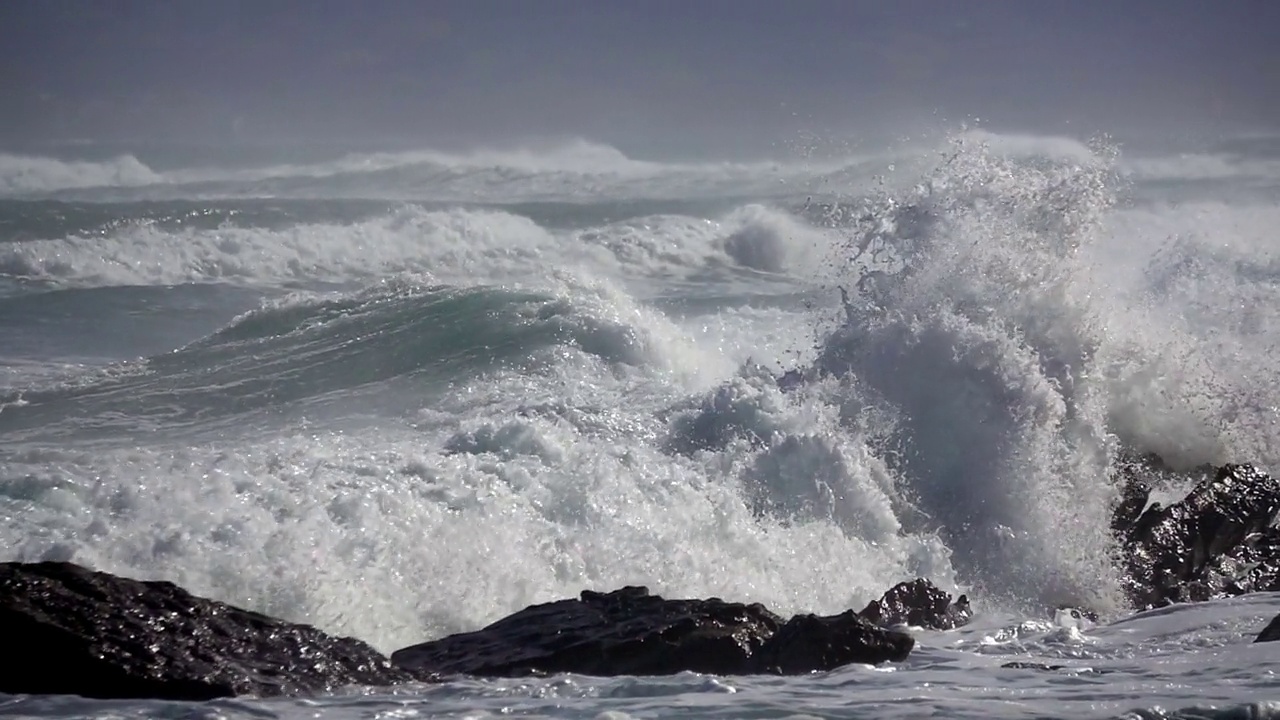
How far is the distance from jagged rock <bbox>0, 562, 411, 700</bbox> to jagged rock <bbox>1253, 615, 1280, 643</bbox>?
358 cm

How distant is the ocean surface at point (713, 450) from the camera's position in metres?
5.39

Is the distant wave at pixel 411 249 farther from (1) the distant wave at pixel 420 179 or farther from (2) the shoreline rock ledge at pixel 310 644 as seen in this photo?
(2) the shoreline rock ledge at pixel 310 644

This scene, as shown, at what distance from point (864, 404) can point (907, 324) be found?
30.7 inches

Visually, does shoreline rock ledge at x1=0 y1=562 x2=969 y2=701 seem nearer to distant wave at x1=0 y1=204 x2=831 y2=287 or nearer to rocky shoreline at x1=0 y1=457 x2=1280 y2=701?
rocky shoreline at x1=0 y1=457 x2=1280 y2=701

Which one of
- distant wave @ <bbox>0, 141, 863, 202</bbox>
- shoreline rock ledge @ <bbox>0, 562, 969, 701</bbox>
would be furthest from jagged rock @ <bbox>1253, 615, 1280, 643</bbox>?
distant wave @ <bbox>0, 141, 863, 202</bbox>

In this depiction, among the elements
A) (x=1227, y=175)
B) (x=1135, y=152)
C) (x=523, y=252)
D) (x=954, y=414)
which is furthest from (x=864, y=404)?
(x=1135, y=152)

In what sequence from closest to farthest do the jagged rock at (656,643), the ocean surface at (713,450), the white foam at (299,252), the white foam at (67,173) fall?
1. the jagged rock at (656,643)
2. the ocean surface at (713,450)
3. the white foam at (299,252)
4. the white foam at (67,173)

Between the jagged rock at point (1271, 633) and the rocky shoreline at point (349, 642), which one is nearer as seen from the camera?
the rocky shoreline at point (349, 642)

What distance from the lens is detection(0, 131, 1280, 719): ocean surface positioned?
17.7ft

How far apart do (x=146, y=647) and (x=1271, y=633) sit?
454 cm

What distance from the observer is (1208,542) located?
7.54m

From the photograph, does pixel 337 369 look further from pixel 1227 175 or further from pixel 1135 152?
pixel 1135 152

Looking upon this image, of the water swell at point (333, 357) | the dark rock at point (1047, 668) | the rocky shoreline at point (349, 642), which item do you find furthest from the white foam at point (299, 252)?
the dark rock at point (1047, 668)

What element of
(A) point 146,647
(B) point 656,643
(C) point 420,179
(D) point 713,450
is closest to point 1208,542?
(D) point 713,450
